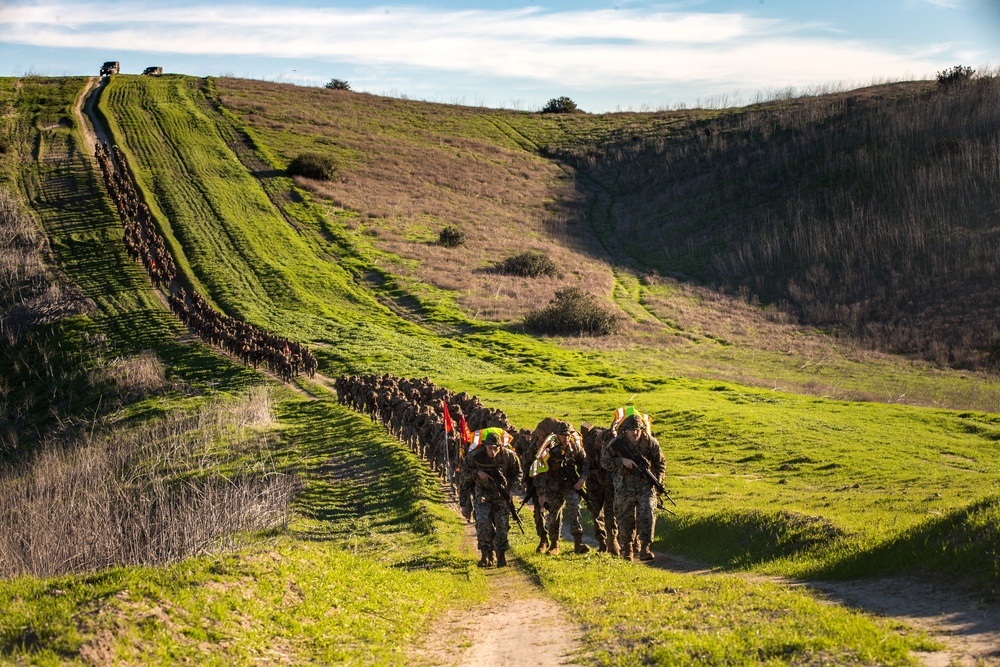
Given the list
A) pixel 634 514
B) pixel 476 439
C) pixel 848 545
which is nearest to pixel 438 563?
pixel 476 439

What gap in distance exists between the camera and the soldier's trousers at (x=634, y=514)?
1458cm

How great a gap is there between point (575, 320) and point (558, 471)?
34399 millimetres

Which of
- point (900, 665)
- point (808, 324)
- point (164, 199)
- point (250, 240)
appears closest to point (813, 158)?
point (808, 324)

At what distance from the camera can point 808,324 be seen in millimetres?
51406

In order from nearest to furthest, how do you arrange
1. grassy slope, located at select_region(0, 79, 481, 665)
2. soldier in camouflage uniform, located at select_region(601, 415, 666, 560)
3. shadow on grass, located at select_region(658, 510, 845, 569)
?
grassy slope, located at select_region(0, 79, 481, 665) < shadow on grass, located at select_region(658, 510, 845, 569) < soldier in camouflage uniform, located at select_region(601, 415, 666, 560)

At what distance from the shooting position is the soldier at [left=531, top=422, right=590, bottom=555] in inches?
623

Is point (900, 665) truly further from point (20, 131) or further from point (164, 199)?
point (20, 131)

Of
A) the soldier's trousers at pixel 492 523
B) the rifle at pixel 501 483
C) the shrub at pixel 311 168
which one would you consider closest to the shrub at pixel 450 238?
the shrub at pixel 311 168

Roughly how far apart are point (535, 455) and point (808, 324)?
38.8 m

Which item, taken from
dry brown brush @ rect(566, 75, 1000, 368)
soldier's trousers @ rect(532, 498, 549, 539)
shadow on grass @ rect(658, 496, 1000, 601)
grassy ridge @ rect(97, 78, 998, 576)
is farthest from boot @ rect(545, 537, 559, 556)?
dry brown brush @ rect(566, 75, 1000, 368)

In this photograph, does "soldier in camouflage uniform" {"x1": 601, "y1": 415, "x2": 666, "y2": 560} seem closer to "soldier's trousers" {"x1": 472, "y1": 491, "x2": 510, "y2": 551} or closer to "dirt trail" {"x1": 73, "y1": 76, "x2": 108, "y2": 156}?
"soldier's trousers" {"x1": 472, "y1": 491, "x2": 510, "y2": 551}

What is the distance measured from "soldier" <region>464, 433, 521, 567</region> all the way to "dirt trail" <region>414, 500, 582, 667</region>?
79.9 inches

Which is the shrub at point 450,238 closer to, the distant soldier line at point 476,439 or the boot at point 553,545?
the distant soldier line at point 476,439

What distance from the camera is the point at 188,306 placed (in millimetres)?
49500
